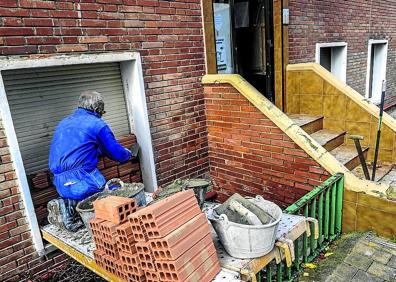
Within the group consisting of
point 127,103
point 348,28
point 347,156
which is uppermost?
point 348,28

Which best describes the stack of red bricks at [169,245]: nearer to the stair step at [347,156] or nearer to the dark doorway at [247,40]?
the stair step at [347,156]

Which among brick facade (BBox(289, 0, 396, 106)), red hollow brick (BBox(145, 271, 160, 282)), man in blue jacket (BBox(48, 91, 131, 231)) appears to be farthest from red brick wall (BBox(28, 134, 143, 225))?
brick facade (BBox(289, 0, 396, 106))

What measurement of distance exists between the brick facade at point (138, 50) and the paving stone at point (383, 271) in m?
2.75

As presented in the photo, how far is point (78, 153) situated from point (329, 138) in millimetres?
4016

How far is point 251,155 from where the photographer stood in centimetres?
466

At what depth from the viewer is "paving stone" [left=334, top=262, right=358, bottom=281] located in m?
3.28

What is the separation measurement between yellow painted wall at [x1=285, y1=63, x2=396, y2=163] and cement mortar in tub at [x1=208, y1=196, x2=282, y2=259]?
12.3ft

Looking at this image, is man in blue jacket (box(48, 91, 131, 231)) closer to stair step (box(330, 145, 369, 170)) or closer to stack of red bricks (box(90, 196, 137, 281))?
stack of red bricks (box(90, 196, 137, 281))

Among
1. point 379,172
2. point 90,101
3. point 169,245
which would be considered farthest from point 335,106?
point 169,245

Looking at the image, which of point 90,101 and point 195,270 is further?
point 90,101

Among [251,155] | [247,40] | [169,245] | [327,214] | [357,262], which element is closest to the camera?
[169,245]

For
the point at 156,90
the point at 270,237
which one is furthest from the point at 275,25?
the point at 270,237

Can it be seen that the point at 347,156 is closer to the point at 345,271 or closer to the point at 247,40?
the point at 345,271

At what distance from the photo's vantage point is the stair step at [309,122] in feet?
17.2
